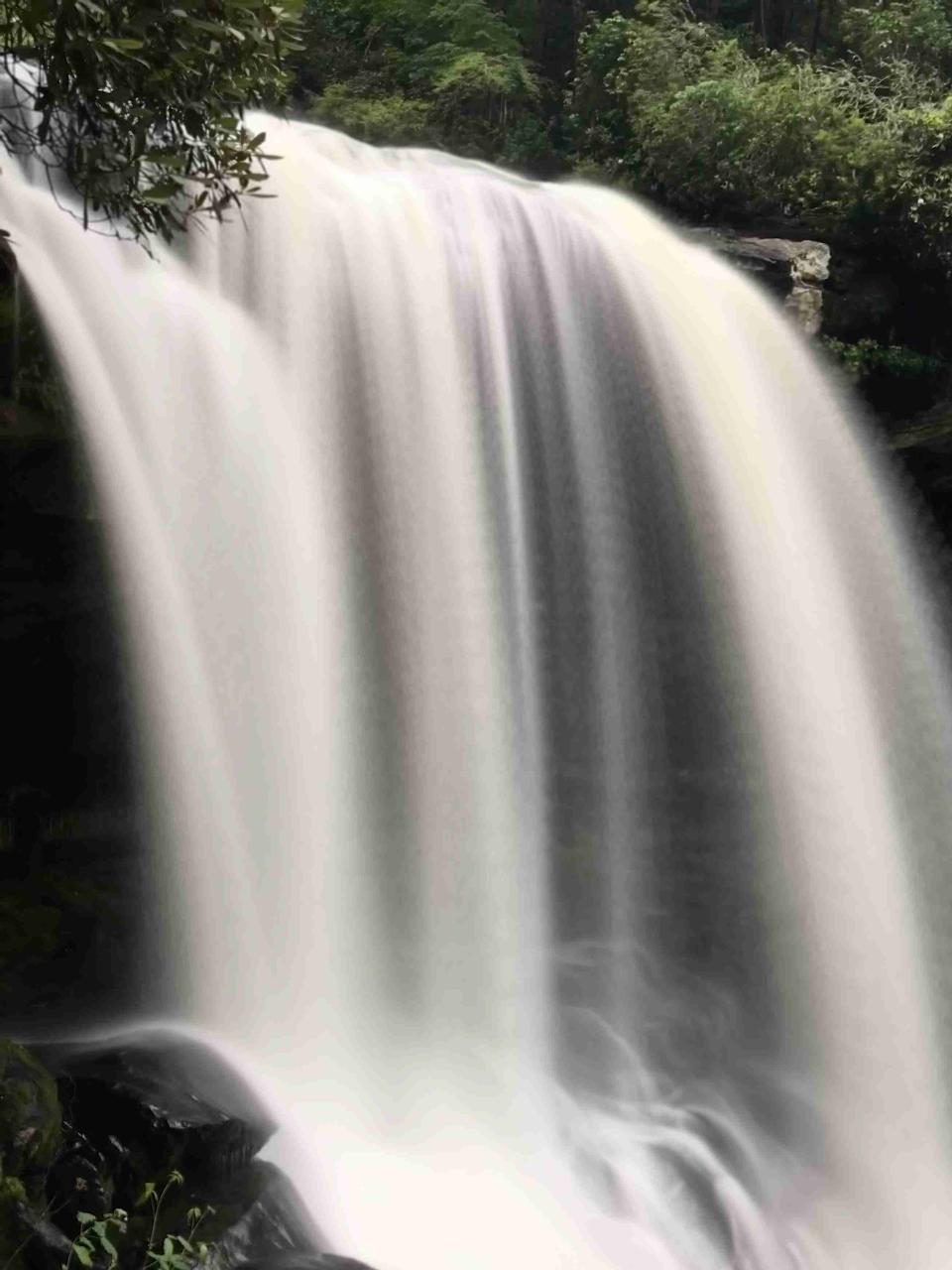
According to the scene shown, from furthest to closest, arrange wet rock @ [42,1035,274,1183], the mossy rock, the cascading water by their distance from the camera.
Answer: the cascading water → wet rock @ [42,1035,274,1183] → the mossy rock

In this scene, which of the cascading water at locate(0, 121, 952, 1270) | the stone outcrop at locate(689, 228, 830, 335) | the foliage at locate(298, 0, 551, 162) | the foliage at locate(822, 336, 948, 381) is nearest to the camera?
the cascading water at locate(0, 121, 952, 1270)

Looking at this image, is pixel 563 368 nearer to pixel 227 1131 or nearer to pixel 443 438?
pixel 443 438

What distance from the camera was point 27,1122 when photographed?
417 cm

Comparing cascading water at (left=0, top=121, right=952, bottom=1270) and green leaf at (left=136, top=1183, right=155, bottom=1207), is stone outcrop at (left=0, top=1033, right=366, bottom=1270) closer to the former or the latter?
green leaf at (left=136, top=1183, right=155, bottom=1207)

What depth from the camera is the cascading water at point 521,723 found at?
5.83m

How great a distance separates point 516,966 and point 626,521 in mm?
2883

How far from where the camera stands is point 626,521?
26.2 ft

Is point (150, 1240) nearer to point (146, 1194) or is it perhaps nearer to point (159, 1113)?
point (146, 1194)

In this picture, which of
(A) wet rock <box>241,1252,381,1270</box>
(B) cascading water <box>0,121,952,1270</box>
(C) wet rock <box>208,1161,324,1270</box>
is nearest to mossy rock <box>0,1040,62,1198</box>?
(C) wet rock <box>208,1161,324,1270</box>

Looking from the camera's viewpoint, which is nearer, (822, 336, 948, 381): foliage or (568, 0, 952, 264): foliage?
(822, 336, 948, 381): foliage

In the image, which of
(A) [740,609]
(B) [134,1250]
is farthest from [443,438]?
(B) [134,1250]

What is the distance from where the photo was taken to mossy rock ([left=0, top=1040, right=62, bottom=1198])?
4.10 m

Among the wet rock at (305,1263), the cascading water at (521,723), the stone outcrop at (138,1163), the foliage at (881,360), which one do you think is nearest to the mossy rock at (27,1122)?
the stone outcrop at (138,1163)

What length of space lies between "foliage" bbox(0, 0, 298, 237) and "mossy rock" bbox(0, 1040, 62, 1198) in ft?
10.1
